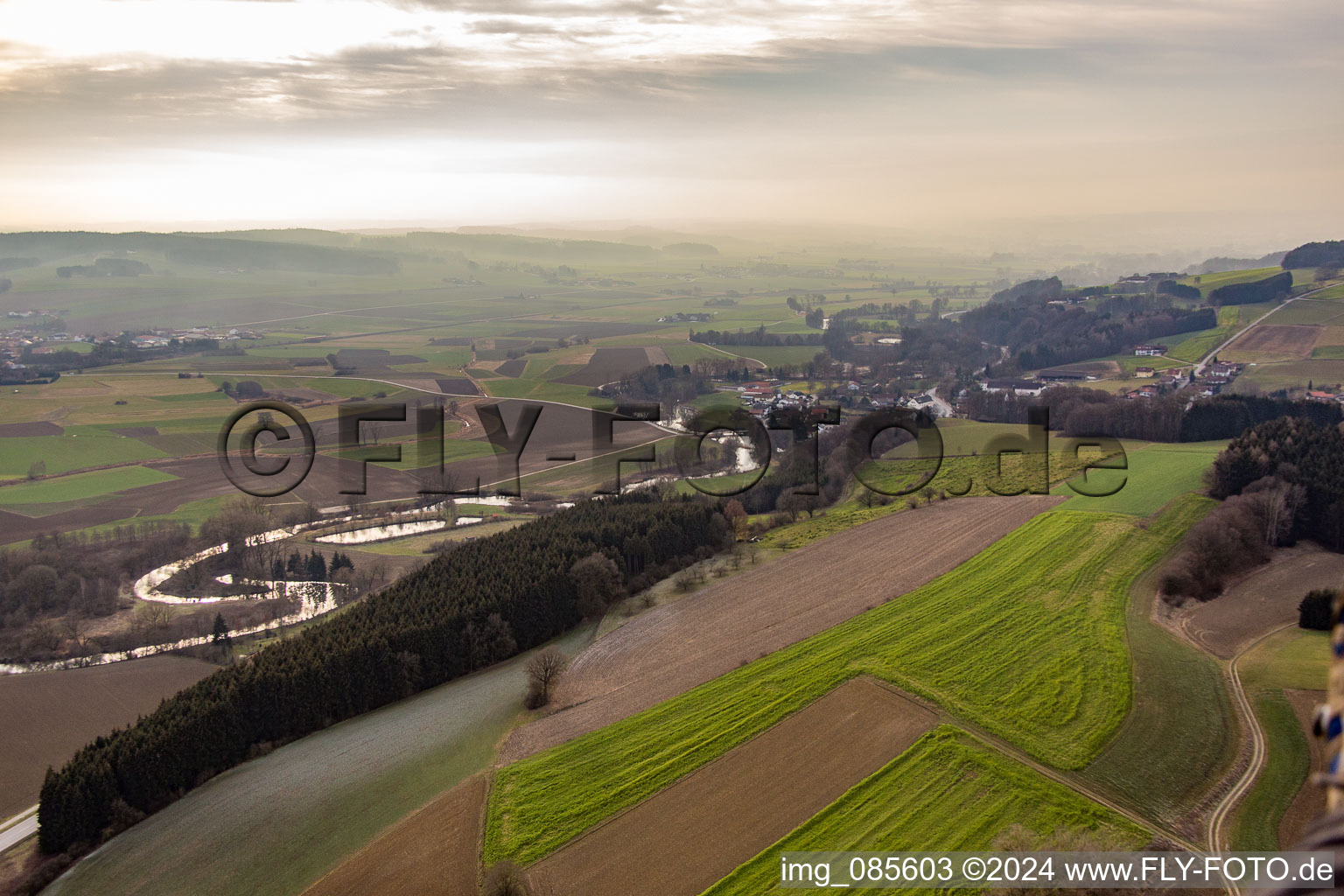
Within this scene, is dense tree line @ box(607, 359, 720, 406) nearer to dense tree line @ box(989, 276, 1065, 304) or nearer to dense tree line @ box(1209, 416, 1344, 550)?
dense tree line @ box(1209, 416, 1344, 550)

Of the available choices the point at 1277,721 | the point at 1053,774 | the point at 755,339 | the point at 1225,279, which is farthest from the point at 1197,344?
the point at 1053,774

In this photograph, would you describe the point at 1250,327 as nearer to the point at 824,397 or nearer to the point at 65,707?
the point at 824,397

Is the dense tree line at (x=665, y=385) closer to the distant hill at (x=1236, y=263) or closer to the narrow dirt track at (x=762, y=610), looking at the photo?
the narrow dirt track at (x=762, y=610)

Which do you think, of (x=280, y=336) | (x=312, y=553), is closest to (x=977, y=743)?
(x=312, y=553)

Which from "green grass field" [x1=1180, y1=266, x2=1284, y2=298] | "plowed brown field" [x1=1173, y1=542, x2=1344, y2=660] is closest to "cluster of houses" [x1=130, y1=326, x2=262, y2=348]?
"plowed brown field" [x1=1173, y1=542, x2=1344, y2=660]

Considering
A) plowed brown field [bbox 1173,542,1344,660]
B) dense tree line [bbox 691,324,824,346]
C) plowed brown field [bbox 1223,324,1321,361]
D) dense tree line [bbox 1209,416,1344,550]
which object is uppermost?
dense tree line [bbox 691,324,824,346]

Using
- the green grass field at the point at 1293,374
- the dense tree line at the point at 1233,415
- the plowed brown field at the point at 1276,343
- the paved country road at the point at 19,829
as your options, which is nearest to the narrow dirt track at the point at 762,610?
the paved country road at the point at 19,829
